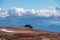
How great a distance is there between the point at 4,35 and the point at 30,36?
486 centimetres

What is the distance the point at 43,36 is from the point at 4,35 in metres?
7.19

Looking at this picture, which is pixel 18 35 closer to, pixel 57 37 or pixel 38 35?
pixel 38 35

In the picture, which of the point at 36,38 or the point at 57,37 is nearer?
the point at 36,38

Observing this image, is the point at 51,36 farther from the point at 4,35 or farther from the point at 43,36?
the point at 4,35

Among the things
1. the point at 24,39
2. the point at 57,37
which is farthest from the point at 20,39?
the point at 57,37

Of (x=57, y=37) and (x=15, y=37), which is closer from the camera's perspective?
(x=15, y=37)

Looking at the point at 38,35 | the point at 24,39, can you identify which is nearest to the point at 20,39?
the point at 24,39

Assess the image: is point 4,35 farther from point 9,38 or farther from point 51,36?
point 51,36

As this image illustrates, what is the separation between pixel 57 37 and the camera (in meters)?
49.2

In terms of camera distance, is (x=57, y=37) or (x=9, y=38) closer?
(x=9, y=38)

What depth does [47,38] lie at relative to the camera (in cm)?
4709

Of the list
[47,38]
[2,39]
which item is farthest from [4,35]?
[47,38]

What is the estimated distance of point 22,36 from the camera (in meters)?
46.7

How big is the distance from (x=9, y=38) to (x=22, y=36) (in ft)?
7.88
